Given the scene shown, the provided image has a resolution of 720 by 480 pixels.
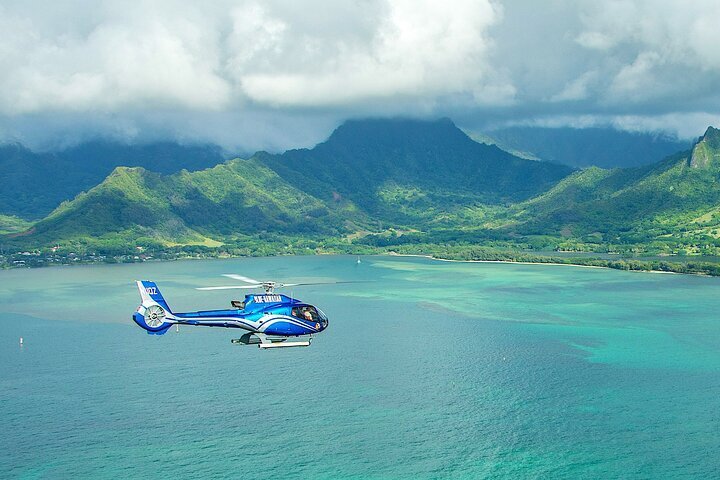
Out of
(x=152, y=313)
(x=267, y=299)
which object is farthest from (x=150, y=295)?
(x=267, y=299)

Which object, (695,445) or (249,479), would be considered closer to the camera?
(249,479)

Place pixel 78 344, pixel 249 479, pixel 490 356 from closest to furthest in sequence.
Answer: pixel 249 479 → pixel 490 356 → pixel 78 344

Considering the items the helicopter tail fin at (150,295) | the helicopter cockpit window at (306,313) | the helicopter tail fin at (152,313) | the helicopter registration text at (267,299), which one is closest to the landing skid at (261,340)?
the helicopter cockpit window at (306,313)

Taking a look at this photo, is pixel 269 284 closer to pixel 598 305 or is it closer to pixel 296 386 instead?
pixel 296 386

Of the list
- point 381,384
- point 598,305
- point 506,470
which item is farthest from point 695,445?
point 598,305

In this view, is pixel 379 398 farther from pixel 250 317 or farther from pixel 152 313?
pixel 152 313

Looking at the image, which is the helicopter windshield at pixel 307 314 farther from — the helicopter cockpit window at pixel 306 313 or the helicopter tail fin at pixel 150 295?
the helicopter tail fin at pixel 150 295

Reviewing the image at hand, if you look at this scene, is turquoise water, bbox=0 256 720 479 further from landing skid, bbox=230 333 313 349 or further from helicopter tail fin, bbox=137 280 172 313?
helicopter tail fin, bbox=137 280 172 313
